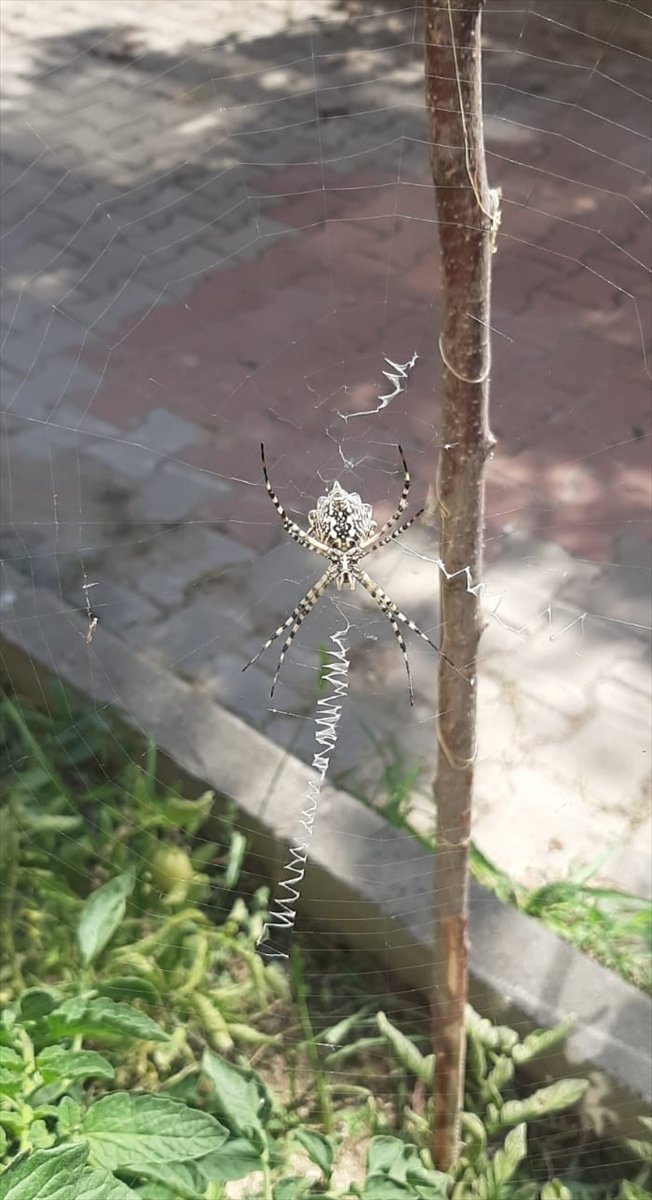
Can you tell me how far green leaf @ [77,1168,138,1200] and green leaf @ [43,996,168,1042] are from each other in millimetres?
336

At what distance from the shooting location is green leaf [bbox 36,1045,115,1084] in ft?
5.42

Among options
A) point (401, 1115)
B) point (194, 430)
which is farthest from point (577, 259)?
point (401, 1115)

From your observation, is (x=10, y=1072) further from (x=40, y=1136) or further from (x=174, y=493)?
(x=174, y=493)

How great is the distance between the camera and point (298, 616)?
254 cm

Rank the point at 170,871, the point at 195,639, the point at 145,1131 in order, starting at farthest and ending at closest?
the point at 195,639 < the point at 170,871 < the point at 145,1131

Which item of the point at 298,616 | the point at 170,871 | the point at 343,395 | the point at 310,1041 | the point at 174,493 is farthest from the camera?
the point at 343,395

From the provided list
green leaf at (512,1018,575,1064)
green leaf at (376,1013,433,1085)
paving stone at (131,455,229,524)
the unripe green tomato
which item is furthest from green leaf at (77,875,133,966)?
paving stone at (131,455,229,524)

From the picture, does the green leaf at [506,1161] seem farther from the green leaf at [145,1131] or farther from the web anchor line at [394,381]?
the web anchor line at [394,381]

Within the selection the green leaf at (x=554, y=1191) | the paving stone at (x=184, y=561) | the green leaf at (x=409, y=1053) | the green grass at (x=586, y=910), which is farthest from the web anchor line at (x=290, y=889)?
the paving stone at (x=184, y=561)

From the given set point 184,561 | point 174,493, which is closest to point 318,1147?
point 184,561

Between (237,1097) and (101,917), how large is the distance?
44 cm

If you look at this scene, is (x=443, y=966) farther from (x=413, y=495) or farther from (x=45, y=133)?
(x=45, y=133)

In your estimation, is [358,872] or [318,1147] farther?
[358,872]

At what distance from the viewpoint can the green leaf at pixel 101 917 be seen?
78.9 inches
